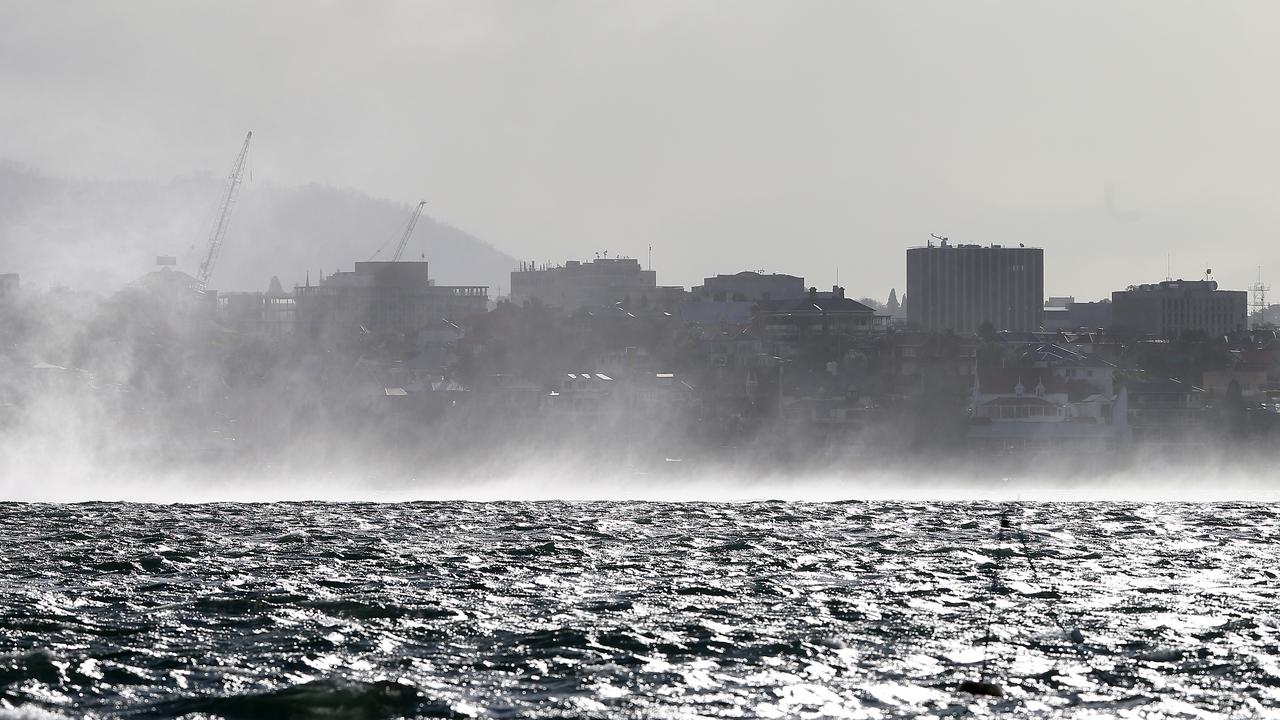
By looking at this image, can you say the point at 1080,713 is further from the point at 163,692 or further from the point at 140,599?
the point at 140,599

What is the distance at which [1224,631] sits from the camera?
92.7ft

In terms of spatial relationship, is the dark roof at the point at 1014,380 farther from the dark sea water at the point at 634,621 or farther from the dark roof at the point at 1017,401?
the dark sea water at the point at 634,621

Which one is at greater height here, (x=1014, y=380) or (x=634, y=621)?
(x=1014, y=380)

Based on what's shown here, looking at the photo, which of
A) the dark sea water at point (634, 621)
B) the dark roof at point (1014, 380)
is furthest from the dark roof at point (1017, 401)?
the dark sea water at point (634, 621)

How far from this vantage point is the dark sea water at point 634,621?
22578mm

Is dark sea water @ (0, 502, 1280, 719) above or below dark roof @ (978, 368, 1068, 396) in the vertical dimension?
below

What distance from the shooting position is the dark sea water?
22578 mm

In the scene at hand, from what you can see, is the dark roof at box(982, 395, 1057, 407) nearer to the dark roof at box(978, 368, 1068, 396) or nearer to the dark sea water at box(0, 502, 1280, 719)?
the dark roof at box(978, 368, 1068, 396)

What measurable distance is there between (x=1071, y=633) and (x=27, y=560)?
24.4 meters

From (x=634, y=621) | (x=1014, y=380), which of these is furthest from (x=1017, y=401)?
(x=634, y=621)

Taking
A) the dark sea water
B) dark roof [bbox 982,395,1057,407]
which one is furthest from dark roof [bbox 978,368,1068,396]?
the dark sea water

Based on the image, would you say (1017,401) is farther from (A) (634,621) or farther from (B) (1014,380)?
(A) (634,621)

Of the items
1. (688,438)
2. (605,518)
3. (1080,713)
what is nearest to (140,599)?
(1080,713)

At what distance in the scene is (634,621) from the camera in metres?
29.8
